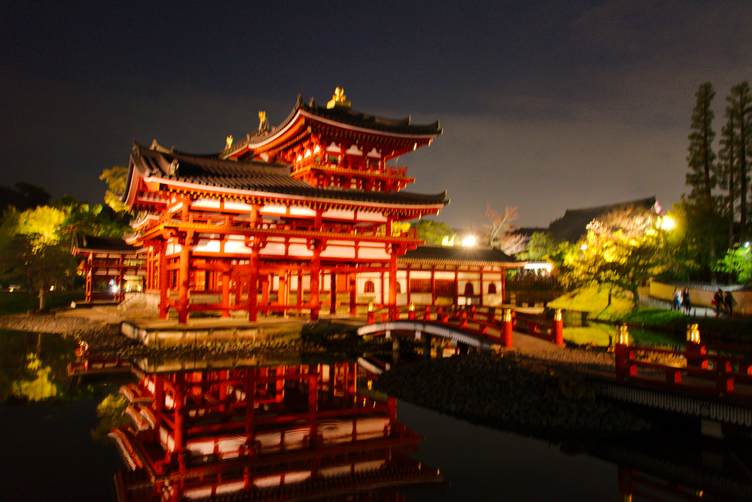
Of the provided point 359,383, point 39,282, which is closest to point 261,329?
point 359,383

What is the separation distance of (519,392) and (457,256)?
91.1ft

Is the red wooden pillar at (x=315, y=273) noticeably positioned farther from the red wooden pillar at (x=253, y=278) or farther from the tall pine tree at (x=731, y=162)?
the tall pine tree at (x=731, y=162)

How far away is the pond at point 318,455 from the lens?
8.62 metres

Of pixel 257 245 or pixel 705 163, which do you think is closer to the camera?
pixel 257 245

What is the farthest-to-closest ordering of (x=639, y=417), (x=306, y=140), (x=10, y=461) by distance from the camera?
(x=306, y=140) → (x=639, y=417) → (x=10, y=461)

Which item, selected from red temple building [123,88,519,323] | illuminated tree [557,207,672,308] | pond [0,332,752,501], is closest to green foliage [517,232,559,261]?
illuminated tree [557,207,672,308]

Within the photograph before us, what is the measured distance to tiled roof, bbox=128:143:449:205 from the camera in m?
19.4

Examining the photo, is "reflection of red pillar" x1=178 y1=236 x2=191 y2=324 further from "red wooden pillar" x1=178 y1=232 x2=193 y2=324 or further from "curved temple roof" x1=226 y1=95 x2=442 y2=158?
"curved temple roof" x1=226 y1=95 x2=442 y2=158

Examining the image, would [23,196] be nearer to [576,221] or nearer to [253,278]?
[253,278]

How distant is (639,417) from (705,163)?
34.1m

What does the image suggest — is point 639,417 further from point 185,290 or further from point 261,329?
point 185,290

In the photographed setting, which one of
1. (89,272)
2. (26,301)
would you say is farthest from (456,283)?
(26,301)

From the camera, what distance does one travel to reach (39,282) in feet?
124

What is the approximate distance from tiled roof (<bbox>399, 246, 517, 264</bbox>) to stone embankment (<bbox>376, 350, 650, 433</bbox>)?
75.0 feet
